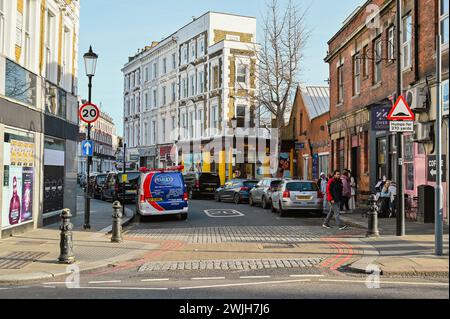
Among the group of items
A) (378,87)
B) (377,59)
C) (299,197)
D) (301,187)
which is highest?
(377,59)

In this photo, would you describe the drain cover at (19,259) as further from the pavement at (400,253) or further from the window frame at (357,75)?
the window frame at (357,75)

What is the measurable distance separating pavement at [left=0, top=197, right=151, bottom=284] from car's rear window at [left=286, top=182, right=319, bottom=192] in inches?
305

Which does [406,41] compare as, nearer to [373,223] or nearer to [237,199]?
[373,223]

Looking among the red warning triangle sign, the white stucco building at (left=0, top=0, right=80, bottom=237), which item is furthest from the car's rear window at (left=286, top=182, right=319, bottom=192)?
the white stucco building at (left=0, top=0, right=80, bottom=237)

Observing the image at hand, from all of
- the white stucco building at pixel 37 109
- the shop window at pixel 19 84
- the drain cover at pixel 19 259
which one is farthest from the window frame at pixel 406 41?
the drain cover at pixel 19 259

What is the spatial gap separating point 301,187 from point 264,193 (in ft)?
16.5

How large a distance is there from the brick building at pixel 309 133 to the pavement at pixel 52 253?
736 inches

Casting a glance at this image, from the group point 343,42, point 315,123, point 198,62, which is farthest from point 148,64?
point 343,42

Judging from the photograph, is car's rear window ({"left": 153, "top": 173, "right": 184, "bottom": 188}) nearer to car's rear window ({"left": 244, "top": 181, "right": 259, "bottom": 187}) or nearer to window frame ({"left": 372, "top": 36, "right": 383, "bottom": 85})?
window frame ({"left": 372, "top": 36, "right": 383, "bottom": 85})

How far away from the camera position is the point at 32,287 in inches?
304

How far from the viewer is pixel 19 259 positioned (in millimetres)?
10156

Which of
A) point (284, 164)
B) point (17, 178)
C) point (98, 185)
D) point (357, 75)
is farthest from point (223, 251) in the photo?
point (98, 185)

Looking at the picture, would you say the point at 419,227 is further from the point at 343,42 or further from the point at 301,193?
the point at 343,42

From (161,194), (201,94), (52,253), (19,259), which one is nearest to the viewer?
(19,259)
